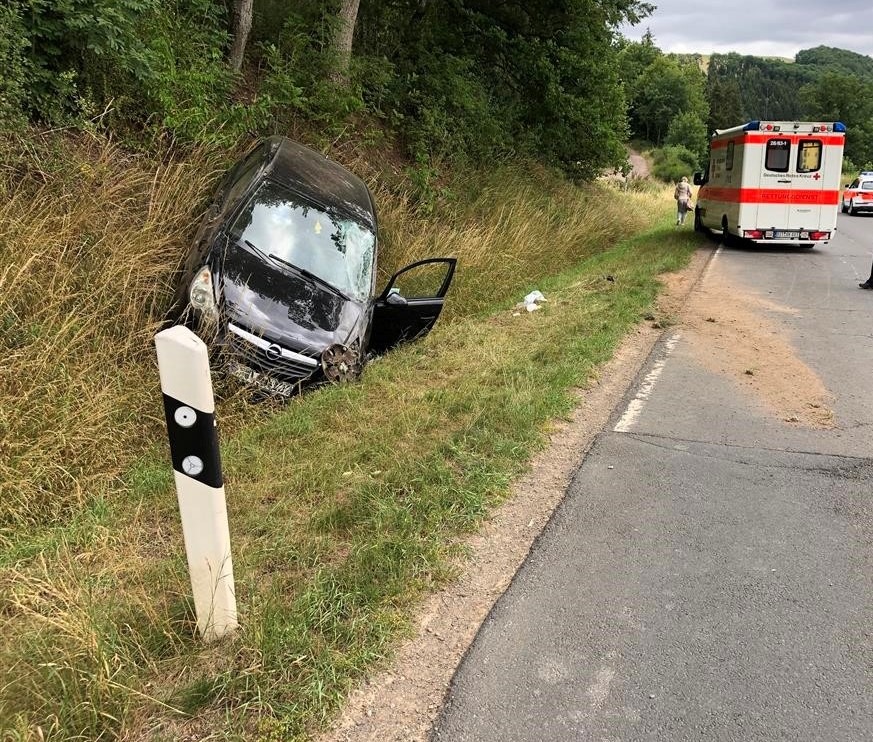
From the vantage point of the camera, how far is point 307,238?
675cm

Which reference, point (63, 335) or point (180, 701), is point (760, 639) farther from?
point (63, 335)

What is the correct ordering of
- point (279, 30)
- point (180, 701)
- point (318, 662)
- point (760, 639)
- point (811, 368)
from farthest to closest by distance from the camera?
point (279, 30) → point (811, 368) → point (760, 639) → point (318, 662) → point (180, 701)

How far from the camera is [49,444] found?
4.23 metres

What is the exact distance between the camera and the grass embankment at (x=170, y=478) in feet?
8.34

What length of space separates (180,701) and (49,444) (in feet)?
7.66

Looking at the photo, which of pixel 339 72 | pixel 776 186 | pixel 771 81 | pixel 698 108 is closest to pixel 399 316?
pixel 339 72

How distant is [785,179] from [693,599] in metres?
14.9

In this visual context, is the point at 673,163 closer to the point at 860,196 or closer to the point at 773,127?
the point at 860,196

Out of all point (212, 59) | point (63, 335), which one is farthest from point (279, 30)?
point (63, 335)

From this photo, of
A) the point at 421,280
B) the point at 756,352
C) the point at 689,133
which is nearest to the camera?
the point at 756,352

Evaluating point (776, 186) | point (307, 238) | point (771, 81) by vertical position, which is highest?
point (771, 81)

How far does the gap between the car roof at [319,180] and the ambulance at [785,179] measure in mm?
10632

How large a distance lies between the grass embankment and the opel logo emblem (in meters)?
0.38

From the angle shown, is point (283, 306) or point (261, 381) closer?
point (261, 381)
